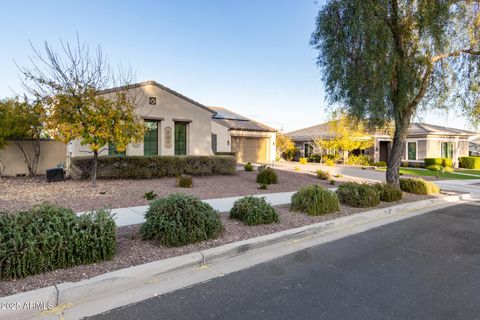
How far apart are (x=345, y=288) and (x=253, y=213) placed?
108 inches

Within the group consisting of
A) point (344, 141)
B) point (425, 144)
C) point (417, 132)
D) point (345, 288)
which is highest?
point (417, 132)

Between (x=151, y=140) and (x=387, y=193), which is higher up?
(x=151, y=140)

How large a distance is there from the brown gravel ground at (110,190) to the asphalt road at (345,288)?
489 centimetres

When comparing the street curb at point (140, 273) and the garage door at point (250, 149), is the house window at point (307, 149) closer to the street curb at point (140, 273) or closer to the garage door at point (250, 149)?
the garage door at point (250, 149)

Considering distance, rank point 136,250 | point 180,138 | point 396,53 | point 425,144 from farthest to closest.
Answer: point 425,144
point 180,138
point 396,53
point 136,250

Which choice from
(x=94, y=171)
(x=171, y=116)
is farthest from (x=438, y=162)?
(x=94, y=171)

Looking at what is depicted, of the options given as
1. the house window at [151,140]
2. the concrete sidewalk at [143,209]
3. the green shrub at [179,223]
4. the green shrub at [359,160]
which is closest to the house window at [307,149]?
the green shrub at [359,160]

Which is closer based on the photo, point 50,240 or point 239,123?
point 50,240

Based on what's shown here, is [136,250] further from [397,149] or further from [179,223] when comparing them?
[397,149]

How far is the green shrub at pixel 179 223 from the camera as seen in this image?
15.6 ft

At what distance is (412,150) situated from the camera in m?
27.8

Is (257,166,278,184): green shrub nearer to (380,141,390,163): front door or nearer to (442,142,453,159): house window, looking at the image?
(380,141,390,163): front door

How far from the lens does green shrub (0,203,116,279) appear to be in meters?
3.48

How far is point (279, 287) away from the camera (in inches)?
144
